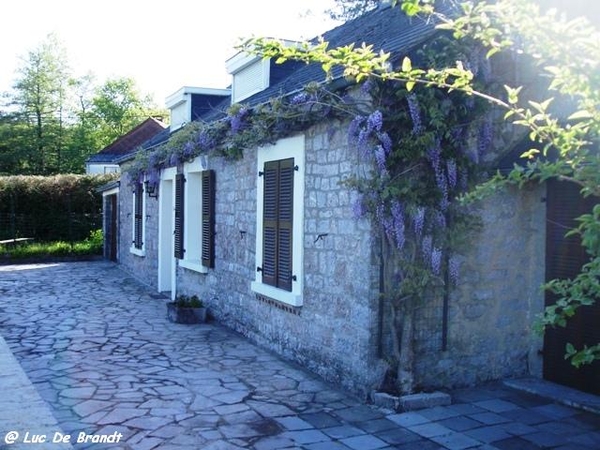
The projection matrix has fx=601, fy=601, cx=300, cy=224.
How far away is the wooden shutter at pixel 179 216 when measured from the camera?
10039 mm

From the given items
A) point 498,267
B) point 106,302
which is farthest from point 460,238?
point 106,302

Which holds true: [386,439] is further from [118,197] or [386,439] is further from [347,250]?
[118,197]

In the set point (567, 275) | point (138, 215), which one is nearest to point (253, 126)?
point (567, 275)

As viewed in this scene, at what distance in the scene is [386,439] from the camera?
4344mm

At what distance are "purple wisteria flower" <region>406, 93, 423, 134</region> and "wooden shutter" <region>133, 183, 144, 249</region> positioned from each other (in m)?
9.51

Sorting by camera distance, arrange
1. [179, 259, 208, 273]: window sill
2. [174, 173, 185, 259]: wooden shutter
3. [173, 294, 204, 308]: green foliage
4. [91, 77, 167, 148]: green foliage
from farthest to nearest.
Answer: [91, 77, 167, 148]: green foliage < [174, 173, 185, 259]: wooden shutter < [179, 259, 208, 273]: window sill < [173, 294, 204, 308]: green foliage

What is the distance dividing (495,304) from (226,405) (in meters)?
2.69

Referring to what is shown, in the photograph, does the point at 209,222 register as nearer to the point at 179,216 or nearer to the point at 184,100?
the point at 179,216

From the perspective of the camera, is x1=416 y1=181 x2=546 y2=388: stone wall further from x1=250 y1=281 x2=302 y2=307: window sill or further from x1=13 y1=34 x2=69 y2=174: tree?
x1=13 y1=34 x2=69 y2=174: tree

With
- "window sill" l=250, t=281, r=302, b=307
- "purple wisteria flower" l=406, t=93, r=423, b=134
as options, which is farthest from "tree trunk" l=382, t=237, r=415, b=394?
"window sill" l=250, t=281, r=302, b=307

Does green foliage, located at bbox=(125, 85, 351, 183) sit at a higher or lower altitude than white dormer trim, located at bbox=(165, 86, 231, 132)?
lower

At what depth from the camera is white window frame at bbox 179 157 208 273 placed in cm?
981

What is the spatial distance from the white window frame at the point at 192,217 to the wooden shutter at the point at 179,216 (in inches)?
6.2

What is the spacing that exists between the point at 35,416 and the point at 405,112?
383cm
